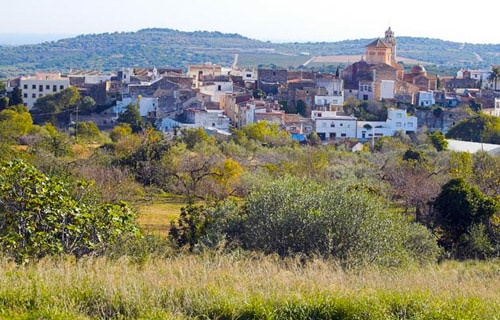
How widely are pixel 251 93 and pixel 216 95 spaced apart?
2268 millimetres

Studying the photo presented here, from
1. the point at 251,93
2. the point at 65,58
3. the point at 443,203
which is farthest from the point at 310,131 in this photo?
the point at 65,58

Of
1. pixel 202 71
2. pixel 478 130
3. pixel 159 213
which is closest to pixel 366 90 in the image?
pixel 478 130

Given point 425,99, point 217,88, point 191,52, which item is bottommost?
point 191,52

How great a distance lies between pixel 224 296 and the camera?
745 cm

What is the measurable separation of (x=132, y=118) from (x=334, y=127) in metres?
10.0

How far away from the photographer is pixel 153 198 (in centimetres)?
2480

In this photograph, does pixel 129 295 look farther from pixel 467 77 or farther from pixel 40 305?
pixel 467 77

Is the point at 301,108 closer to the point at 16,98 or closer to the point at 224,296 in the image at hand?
the point at 16,98

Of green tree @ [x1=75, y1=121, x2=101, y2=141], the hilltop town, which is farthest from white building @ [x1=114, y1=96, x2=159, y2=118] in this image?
green tree @ [x1=75, y1=121, x2=101, y2=141]

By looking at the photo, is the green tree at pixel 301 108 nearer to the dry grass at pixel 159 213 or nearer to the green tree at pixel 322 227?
the dry grass at pixel 159 213

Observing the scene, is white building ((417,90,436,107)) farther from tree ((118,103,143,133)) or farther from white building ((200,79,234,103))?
tree ((118,103,143,133))

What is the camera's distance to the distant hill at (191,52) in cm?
12912

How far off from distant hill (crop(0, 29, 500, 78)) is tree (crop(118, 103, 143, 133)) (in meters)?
69.2

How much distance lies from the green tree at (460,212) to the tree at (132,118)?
24.3m
